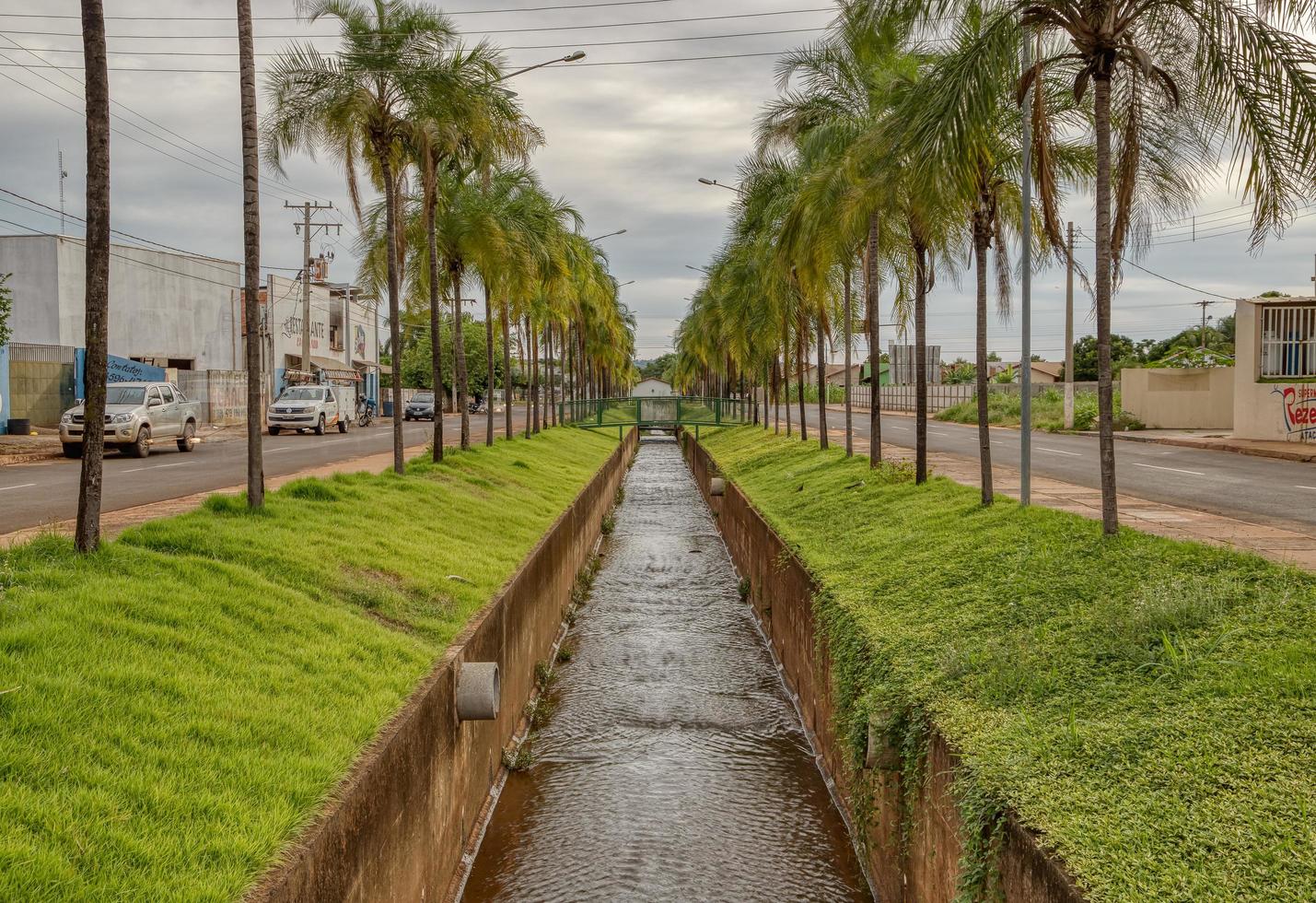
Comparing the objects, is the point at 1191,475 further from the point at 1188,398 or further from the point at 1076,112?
the point at 1188,398

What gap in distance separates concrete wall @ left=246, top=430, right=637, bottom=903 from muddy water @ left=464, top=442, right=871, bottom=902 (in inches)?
17.2

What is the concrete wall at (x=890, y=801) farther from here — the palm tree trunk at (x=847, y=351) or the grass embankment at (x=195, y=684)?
the palm tree trunk at (x=847, y=351)

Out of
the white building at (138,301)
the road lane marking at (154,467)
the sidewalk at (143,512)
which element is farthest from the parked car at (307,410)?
the sidewalk at (143,512)

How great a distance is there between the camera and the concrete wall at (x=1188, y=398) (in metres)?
36.3

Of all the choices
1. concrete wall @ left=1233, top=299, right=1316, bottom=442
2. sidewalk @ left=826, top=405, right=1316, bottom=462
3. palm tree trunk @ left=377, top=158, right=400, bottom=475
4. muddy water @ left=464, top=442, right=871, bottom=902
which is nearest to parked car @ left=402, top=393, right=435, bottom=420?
sidewalk @ left=826, top=405, right=1316, bottom=462

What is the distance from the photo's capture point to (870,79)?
54.5ft

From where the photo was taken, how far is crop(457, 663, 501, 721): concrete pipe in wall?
7.09 meters

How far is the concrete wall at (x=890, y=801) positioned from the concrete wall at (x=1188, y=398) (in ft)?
91.6

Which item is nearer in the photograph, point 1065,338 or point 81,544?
point 81,544

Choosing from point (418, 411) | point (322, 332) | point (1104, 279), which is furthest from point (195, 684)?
point (322, 332)

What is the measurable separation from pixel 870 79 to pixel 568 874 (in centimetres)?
1340

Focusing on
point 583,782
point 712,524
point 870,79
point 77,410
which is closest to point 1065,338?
point 712,524

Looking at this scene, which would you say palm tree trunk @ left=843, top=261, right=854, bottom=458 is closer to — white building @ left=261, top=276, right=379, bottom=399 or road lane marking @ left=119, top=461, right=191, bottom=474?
road lane marking @ left=119, top=461, right=191, bottom=474

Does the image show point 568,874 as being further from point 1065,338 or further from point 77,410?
point 1065,338
